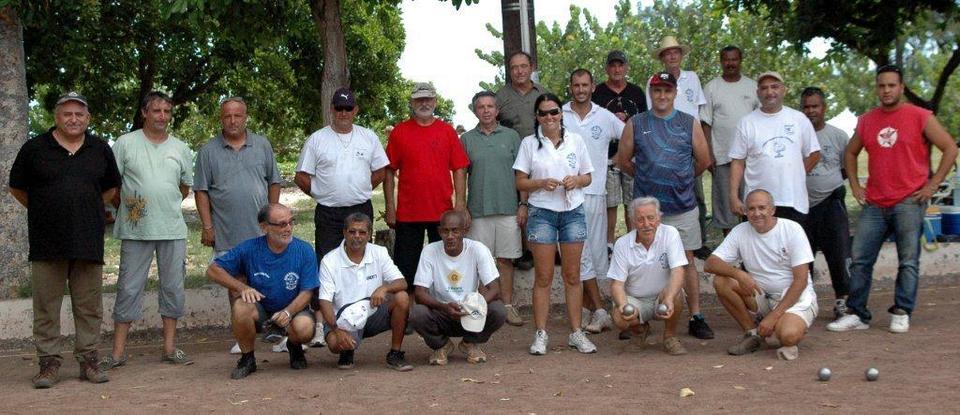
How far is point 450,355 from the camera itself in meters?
8.64

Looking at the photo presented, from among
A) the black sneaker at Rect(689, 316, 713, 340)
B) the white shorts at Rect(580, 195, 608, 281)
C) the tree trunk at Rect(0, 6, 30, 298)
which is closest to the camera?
the black sneaker at Rect(689, 316, 713, 340)

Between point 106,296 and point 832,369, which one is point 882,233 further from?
point 106,296

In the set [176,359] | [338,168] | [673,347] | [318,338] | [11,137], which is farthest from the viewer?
[11,137]

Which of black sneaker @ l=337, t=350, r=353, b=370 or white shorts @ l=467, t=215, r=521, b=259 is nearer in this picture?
black sneaker @ l=337, t=350, r=353, b=370

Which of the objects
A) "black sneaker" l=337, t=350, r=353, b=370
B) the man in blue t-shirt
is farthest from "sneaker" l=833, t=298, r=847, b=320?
the man in blue t-shirt

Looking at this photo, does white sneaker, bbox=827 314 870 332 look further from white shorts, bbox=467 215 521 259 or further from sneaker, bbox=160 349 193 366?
sneaker, bbox=160 349 193 366

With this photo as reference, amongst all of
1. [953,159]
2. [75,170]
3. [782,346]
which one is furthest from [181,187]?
[953,159]

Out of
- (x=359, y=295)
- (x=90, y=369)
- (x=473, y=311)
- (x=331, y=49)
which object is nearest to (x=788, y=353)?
(x=473, y=311)

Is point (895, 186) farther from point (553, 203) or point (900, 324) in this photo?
point (553, 203)

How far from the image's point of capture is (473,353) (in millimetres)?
8328

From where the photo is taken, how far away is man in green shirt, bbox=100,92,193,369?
855cm

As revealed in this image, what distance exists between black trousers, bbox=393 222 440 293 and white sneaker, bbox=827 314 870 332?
3.18 m

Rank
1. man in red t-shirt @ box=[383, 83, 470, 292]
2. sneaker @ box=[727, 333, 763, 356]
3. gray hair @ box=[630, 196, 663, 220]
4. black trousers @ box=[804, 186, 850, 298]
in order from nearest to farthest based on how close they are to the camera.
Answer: sneaker @ box=[727, 333, 763, 356] → gray hair @ box=[630, 196, 663, 220] → man in red t-shirt @ box=[383, 83, 470, 292] → black trousers @ box=[804, 186, 850, 298]

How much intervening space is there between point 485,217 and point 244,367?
2.46m
